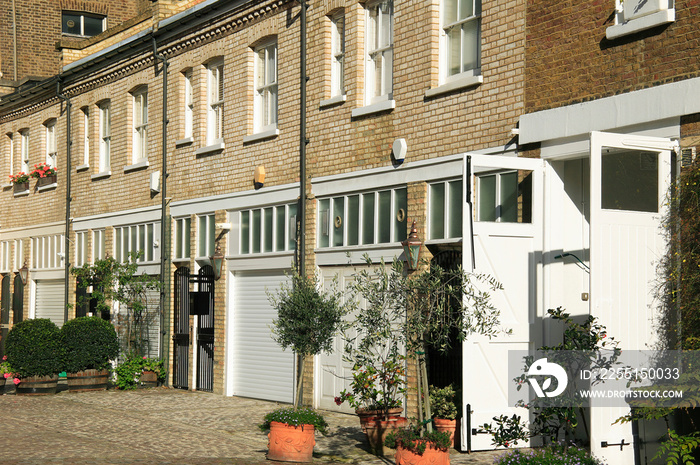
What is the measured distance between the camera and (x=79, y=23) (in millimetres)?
34344

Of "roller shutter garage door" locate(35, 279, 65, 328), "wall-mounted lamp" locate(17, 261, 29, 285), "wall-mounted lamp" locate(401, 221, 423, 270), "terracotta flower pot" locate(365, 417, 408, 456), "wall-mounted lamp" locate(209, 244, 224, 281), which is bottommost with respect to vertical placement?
"terracotta flower pot" locate(365, 417, 408, 456)

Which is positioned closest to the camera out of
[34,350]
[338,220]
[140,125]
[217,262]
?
[338,220]

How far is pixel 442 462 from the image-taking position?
959 cm

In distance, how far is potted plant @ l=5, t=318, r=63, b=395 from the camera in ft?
59.0

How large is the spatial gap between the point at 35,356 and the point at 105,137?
22.1 ft

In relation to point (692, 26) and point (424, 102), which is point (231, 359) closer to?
point (424, 102)

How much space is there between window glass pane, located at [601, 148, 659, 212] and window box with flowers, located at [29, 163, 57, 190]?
59.6 feet

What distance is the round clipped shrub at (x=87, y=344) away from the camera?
18531 mm

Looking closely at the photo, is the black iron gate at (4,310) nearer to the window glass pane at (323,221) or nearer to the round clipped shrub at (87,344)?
the round clipped shrub at (87,344)

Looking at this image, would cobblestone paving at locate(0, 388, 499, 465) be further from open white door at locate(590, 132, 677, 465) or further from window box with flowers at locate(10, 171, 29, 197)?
window box with flowers at locate(10, 171, 29, 197)

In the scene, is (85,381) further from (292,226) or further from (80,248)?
(80,248)

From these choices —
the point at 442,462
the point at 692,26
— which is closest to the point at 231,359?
the point at 442,462

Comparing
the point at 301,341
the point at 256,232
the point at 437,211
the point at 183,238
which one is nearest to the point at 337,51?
the point at 437,211

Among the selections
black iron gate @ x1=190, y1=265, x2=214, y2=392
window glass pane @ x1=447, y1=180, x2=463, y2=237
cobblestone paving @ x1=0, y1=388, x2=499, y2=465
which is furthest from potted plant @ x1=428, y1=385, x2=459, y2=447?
black iron gate @ x1=190, y1=265, x2=214, y2=392
